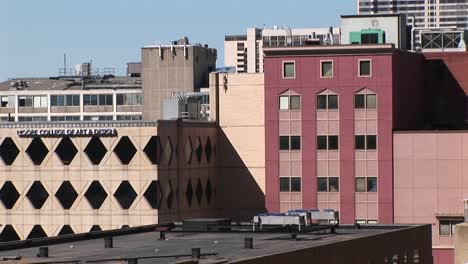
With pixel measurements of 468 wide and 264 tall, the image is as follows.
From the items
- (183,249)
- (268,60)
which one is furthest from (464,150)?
(183,249)

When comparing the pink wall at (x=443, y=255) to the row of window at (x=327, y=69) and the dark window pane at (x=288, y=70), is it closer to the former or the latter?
the row of window at (x=327, y=69)

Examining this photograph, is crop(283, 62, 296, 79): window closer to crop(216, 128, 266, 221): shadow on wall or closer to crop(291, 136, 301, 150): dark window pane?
crop(291, 136, 301, 150): dark window pane

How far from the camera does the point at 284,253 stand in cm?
7869

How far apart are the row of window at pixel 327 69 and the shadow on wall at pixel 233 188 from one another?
878 centimetres

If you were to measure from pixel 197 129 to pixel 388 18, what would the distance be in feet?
97.6

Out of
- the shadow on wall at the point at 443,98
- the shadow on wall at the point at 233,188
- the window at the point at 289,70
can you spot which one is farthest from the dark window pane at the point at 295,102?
the shadow on wall at the point at 443,98

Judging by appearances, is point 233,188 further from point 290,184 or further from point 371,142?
point 371,142

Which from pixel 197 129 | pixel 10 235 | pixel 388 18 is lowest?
pixel 10 235

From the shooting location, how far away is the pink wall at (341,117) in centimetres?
14475

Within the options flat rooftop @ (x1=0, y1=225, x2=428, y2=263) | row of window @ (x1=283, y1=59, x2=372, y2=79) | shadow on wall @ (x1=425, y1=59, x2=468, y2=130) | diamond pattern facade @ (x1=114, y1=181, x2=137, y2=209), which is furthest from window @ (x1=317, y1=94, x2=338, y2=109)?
flat rooftop @ (x1=0, y1=225, x2=428, y2=263)

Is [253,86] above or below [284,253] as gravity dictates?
above

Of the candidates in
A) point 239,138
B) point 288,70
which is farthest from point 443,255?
point 239,138

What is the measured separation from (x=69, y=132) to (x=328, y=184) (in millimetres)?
24053

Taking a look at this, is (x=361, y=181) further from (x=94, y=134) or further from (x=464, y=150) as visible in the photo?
(x=94, y=134)
